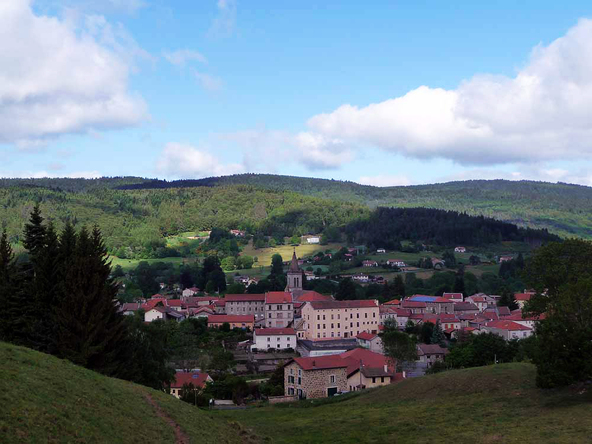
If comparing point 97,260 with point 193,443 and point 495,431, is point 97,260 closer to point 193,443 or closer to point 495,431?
point 193,443

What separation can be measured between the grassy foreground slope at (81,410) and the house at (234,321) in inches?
2886

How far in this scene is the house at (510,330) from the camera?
85.3m

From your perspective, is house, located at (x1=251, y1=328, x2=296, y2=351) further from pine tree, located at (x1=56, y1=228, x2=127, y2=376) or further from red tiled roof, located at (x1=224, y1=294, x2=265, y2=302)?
pine tree, located at (x1=56, y1=228, x2=127, y2=376)

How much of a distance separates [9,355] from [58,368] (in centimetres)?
184

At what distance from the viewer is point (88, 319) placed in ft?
107

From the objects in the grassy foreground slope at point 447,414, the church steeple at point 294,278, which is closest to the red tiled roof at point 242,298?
the church steeple at point 294,278

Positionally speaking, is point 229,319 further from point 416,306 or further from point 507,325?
point 507,325

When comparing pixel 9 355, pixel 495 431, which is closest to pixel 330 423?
pixel 495 431

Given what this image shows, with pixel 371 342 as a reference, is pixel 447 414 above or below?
above

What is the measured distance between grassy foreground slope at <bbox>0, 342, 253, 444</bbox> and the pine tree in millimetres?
4933

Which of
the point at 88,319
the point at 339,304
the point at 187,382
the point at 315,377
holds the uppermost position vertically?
the point at 88,319

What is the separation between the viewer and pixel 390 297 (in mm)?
127625

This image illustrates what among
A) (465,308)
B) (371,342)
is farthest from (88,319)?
(465,308)

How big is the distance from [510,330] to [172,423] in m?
69.4
